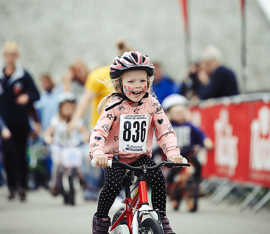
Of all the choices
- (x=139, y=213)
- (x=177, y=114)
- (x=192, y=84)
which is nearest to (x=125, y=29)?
(x=192, y=84)

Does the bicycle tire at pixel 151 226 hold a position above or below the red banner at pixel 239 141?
below

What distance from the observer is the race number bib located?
5.40m

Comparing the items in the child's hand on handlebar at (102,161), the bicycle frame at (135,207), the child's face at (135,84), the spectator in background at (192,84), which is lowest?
the bicycle frame at (135,207)

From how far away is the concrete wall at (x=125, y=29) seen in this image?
22.9 metres

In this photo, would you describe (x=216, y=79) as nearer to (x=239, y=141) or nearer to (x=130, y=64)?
(x=239, y=141)

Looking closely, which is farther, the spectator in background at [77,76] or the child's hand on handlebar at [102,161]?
the spectator in background at [77,76]

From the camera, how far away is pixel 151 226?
4.72 meters

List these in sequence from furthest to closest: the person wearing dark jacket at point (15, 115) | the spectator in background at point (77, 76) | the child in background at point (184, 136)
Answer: the spectator in background at point (77, 76), the person wearing dark jacket at point (15, 115), the child in background at point (184, 136)

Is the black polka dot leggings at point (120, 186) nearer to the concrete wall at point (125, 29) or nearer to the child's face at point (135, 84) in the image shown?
the child's face at point (135, 84)

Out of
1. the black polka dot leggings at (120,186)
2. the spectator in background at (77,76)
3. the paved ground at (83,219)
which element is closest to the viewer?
the black polka dot leggings at (120,186)

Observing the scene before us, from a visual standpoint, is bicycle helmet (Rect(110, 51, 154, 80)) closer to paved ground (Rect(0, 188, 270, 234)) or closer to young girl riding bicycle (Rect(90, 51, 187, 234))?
young girl riding bicycle (Rect(90, 51, 187, 234))

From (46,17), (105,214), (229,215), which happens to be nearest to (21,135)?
(229,215)

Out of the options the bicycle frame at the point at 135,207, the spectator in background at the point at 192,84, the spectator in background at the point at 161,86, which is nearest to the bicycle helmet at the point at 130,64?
the bicycle frame at the point at 135,207

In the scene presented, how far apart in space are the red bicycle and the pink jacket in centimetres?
23
